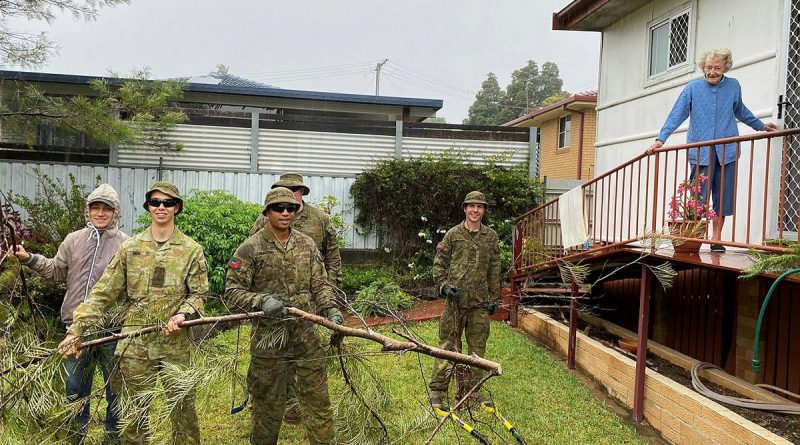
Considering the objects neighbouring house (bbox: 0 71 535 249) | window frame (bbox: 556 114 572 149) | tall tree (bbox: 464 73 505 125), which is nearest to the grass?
neighbouring house (bbox: 0 71 535 249)

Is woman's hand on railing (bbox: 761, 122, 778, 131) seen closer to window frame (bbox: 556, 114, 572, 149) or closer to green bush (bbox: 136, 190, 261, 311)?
green bush (bbox: 136, 190, 261, 311)

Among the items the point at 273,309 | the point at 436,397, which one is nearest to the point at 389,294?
the point at 436,397

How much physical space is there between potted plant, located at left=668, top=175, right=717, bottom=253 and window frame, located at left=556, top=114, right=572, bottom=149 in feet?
42.7

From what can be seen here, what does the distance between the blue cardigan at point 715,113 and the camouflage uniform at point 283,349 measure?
10.6 feet

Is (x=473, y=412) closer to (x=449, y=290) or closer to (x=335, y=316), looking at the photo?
(x=449, y=290)

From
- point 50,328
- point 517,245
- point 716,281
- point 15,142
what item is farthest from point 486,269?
point 15,142

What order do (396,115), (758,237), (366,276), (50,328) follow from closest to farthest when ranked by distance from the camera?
(50,328) → (758,237) → (366,276) → (396,115)

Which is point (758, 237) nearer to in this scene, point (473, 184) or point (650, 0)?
point (650, 0)

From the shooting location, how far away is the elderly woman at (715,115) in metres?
4.64

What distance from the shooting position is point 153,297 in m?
3.31

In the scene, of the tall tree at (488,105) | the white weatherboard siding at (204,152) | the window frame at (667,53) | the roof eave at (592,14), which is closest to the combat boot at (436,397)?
the window frame at (667,53)

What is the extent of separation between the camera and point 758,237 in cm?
527

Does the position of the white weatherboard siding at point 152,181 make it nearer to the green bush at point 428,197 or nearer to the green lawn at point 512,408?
the green bush at point 428,197

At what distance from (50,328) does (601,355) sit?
4.91 meters
